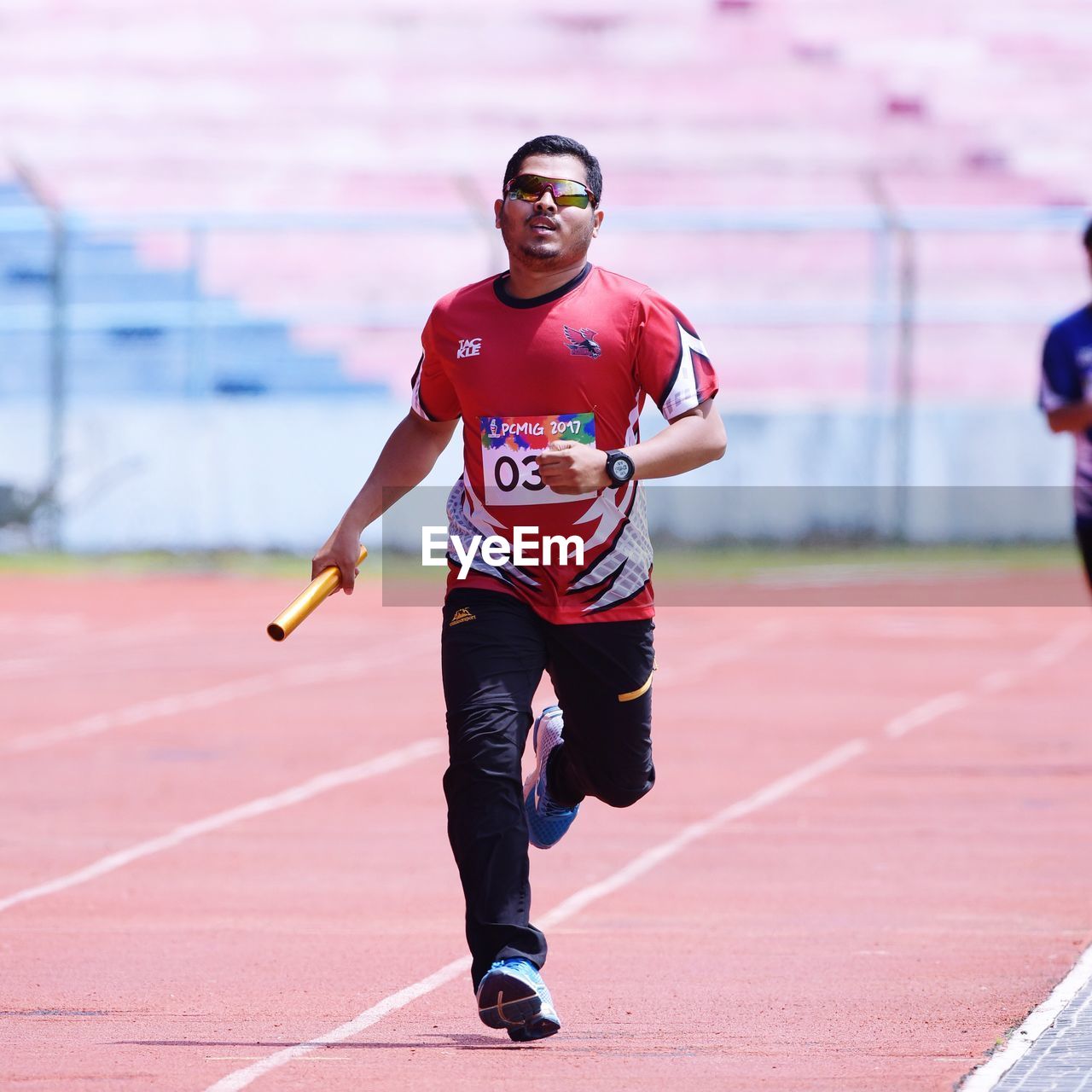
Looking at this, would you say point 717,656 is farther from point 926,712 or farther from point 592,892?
point 592,892

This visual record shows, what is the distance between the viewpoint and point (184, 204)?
31531mm

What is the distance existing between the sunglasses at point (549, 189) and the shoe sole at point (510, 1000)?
5.77 ft

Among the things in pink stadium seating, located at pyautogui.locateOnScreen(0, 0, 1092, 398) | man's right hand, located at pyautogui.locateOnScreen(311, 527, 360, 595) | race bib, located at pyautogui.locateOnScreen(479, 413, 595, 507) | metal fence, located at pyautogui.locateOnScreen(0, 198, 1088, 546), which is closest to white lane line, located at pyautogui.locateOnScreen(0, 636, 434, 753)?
man's right hand, located at pyautogui.locateOnScreen(311, 527, 360, 595)

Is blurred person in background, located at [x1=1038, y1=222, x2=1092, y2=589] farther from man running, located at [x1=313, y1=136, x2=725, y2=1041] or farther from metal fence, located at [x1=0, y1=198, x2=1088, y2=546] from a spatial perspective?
metal fence, located at [x1=0, y1=198, x2=1088, y2=546]

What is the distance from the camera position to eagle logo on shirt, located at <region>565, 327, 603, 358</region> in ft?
19.2

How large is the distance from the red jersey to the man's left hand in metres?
0.28

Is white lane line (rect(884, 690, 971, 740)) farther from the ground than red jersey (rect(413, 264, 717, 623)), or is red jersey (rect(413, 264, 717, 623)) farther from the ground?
red jersey (rect(413, 264, 717, 623))

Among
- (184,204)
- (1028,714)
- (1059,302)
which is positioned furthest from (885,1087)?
(184,204)

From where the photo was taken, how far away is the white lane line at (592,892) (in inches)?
216

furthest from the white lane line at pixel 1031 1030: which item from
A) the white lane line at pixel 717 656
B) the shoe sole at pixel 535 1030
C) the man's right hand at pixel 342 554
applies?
the white lane line at pixel 717 656

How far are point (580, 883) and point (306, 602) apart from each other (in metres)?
3.29

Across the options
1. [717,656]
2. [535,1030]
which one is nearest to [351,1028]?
[535,1030]

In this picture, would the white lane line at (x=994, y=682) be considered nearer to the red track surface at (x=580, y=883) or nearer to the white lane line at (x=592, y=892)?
the red track surface at (x=580, y=883)

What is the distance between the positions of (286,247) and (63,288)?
2.92 metres
